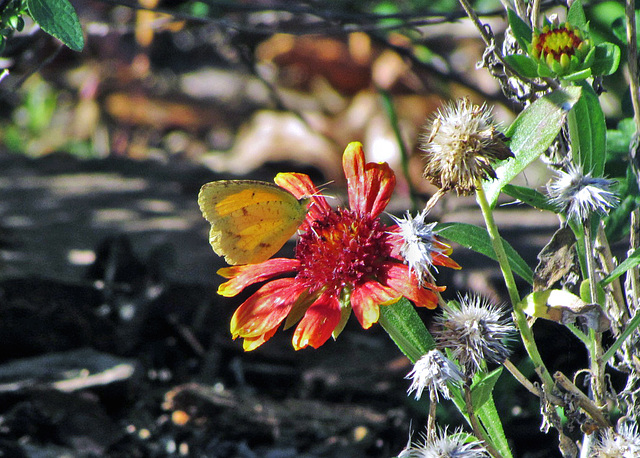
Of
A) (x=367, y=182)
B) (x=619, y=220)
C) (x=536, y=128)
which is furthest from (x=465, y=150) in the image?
(x=619, y=220)

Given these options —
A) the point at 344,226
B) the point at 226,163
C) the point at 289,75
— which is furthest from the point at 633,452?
the point at 289,75

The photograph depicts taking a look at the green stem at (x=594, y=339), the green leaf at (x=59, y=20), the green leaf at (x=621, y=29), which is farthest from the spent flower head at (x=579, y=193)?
the green leaf at (x=59, y=20)

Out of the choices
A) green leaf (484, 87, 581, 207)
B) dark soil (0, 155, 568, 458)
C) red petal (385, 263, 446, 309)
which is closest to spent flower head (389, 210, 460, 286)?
red petal (385, 263, 446, 309)

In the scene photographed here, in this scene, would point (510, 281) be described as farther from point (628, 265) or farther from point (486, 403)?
point (486, 403)

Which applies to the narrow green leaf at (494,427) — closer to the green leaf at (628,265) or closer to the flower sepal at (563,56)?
the green leaf at (628,265)

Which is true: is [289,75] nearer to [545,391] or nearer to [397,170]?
[397,170]

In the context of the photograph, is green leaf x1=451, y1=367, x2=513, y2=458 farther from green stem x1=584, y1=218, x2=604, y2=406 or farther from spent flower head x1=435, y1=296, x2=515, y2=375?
green stem x1=584, y1=218, x2=604, y2=406
